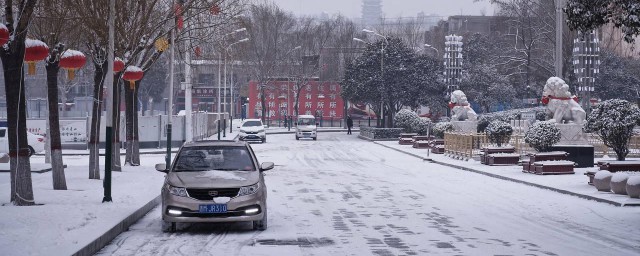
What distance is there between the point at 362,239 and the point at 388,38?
212 feet

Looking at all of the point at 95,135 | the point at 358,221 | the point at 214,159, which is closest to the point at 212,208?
the point at 214,159

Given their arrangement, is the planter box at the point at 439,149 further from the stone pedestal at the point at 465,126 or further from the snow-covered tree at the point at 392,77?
the snow-covered tree at the point at 392,77

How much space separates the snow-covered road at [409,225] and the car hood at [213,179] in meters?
0.81

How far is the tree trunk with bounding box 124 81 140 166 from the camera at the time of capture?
103ft

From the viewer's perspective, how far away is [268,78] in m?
97.6

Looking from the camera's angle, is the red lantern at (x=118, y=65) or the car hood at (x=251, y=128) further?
the car hood at (x=251, y=128)

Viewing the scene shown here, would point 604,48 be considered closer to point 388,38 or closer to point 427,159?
point 388,38

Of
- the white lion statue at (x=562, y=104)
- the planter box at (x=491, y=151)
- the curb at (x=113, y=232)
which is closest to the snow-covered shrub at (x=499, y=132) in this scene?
the planter box at (x=491, y=151)

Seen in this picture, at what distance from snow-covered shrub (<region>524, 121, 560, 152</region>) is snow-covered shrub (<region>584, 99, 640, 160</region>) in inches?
60.5

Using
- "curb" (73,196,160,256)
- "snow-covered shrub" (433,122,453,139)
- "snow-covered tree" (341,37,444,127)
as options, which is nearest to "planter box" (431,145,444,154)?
"snow-covered shrub" (433,122,453,139)

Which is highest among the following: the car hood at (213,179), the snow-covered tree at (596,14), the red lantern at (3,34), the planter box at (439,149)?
the snow-covered tree at (596,14)

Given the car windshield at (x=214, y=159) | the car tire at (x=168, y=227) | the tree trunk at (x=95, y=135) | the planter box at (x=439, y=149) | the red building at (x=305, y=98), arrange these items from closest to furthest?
the car tire at (x=168, y=227) < the car windshield at (x=214, y=159) < the tree trunk at (x=95, y=135) < the planter box at (x=439, y=149) < the red building at (x=305, y=98)

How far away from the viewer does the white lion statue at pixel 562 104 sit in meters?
A: 35.8

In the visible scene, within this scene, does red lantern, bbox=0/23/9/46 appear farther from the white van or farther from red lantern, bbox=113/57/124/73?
the white van
